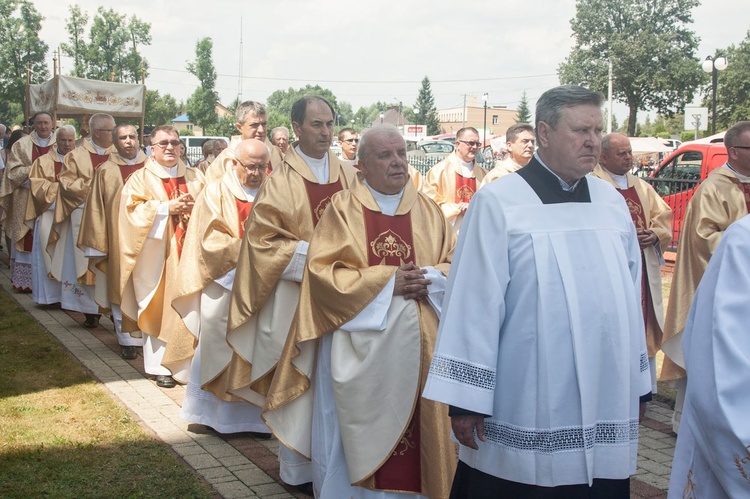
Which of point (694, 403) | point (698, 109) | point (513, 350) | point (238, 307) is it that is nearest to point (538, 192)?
point (513, 350)

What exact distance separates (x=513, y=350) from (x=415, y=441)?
139 centimetres

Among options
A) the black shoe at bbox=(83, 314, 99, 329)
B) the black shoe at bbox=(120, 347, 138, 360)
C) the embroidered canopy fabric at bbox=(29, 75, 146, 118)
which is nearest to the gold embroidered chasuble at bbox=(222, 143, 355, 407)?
the black shoe at bbox=(120, 347, 138, 360)

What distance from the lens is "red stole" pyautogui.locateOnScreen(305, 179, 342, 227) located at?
5406 mm

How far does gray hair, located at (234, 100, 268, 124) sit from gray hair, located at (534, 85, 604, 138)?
411 centimetres

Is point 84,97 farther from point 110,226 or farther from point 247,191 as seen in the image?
point 247,191

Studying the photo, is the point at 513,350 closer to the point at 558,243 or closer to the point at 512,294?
the point at 512,294

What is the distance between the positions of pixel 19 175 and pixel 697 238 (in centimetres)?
887

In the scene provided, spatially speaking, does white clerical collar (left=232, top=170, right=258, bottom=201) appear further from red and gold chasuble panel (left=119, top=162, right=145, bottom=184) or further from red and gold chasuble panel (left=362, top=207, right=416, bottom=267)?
red and gold chasuble panel (left=119, top=162, right=145, bottom=184)

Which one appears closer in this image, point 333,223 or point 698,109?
point 333,223

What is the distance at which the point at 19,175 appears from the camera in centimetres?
1148

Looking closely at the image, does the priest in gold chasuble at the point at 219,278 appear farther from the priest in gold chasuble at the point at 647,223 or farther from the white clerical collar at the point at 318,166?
the priest in gold chasuble at the point at 647,223

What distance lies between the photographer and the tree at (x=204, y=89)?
58312mm

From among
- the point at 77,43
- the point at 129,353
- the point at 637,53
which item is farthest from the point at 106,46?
the point at 129,353

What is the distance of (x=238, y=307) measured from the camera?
5.39 metres
